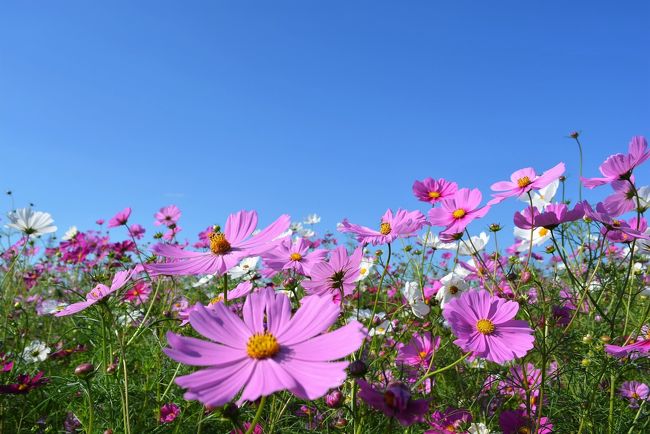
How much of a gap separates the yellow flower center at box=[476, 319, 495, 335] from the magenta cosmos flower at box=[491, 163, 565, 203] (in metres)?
0.33

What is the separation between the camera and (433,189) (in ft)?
4.26

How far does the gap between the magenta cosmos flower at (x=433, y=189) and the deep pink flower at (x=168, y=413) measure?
88cm

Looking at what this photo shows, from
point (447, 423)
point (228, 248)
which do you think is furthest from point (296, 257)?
point (447, 423)

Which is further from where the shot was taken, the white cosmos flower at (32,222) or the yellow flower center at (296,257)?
the white cosmos flower at (32,222)

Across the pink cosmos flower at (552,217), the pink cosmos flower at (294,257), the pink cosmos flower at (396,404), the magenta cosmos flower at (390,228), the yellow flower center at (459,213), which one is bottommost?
the pink cosmos flower at (396,404)

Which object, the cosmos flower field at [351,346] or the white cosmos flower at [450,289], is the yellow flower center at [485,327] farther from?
the white cosmos flower at [450,289]

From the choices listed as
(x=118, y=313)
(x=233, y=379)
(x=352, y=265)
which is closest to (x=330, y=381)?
(x=233, y=379)

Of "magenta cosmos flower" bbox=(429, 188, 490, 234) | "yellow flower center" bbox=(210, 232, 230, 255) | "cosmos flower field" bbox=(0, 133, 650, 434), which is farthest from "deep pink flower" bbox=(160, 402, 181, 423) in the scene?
"magenta cosmos flower" bbox=(429, 188, 490, 234)

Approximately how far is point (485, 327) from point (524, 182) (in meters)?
0.42

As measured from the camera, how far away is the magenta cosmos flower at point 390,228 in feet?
3.32

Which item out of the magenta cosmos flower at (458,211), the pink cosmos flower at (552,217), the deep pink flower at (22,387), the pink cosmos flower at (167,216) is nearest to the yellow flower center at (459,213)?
the magenta cosmos flower at (458,211)

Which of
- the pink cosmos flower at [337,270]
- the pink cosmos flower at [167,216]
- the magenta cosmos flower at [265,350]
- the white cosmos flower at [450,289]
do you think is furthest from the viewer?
the pink cosmos flower at [167,216]

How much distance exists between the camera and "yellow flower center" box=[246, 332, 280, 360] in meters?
0.58

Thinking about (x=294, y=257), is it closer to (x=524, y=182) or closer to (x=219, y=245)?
(x=219, y=245)
